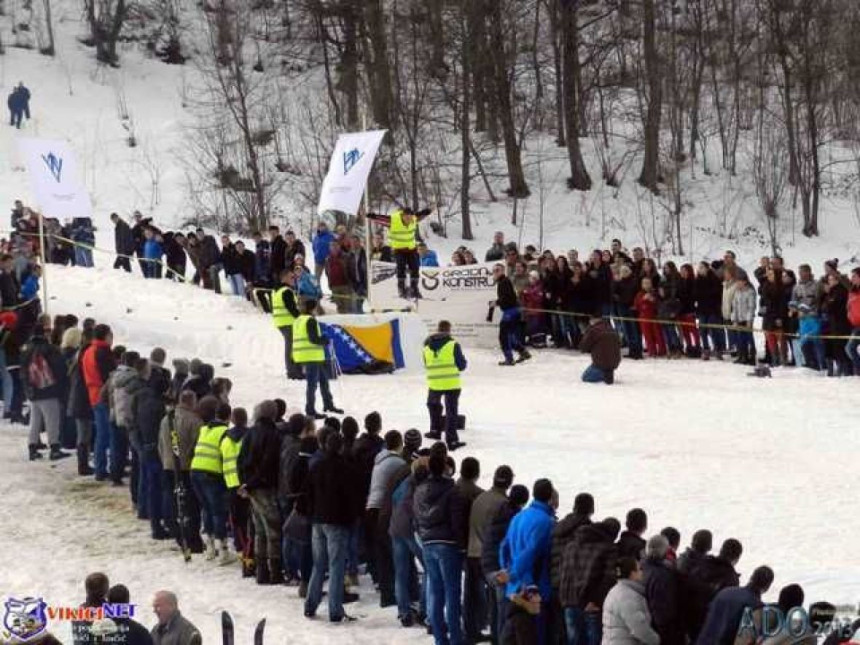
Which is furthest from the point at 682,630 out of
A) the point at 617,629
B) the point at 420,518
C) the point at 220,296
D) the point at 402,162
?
the point at 402,162

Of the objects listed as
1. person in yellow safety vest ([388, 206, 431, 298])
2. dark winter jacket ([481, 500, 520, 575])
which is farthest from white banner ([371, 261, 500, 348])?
dark winter jacket ([481, 500, 520, 575])

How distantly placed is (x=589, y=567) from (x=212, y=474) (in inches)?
206

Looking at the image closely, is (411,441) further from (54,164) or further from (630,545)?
(54,164)

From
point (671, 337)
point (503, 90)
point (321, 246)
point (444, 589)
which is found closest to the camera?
point (444, 589)

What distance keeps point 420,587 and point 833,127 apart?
3528cm

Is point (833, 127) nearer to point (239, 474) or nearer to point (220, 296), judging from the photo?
point (220, 296)

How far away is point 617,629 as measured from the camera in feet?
36.1

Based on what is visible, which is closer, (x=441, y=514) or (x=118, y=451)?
(x=441, y=514)

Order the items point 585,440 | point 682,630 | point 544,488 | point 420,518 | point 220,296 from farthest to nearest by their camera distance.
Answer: point 220,296
point 585,440
point 420,518
point 544,488
point 682,630

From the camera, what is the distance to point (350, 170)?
23.4 meters

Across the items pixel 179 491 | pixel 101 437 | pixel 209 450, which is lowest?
pixel 179 491

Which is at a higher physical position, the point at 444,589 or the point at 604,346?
the point at 604,346

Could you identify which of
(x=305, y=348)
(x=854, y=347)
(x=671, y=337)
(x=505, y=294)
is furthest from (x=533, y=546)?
(x=671, y=337)

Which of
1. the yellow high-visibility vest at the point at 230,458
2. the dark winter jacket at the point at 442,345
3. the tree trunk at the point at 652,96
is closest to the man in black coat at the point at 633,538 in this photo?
the yellow high-visibility vest at the point at 230,458
